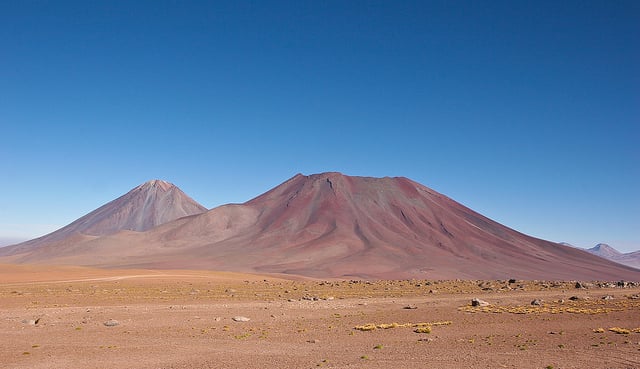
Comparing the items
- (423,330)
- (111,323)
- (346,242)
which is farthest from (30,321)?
(346,242)

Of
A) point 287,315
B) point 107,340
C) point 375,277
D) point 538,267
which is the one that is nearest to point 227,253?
point 375,277

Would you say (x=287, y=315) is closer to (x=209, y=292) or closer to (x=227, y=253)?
(x=209, y=292)

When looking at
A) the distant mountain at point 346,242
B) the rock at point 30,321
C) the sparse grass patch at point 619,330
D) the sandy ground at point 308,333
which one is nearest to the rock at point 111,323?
the sandy ground at point 308,333

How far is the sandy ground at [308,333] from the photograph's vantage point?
1841 cm

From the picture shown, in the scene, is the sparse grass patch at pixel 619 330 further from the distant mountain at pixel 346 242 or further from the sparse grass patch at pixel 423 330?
the distant mountain at pixel 346 242

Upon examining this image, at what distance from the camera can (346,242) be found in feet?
470

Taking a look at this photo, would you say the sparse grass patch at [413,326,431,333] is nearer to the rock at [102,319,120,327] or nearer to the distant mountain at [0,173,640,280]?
the rock at [102,319,120,327]

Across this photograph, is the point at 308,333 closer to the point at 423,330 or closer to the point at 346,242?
the point at 423,330

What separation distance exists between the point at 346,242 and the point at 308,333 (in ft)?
388

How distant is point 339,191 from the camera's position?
18350 cm

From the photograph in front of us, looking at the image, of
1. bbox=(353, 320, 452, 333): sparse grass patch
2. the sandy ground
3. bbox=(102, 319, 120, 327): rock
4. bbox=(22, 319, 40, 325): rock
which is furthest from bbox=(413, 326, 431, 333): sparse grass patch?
bbox=(22, 319, 40, 325): rock

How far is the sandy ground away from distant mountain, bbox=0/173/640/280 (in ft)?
235

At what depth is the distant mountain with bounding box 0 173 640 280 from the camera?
12206cm

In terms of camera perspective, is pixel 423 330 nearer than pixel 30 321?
Yes
